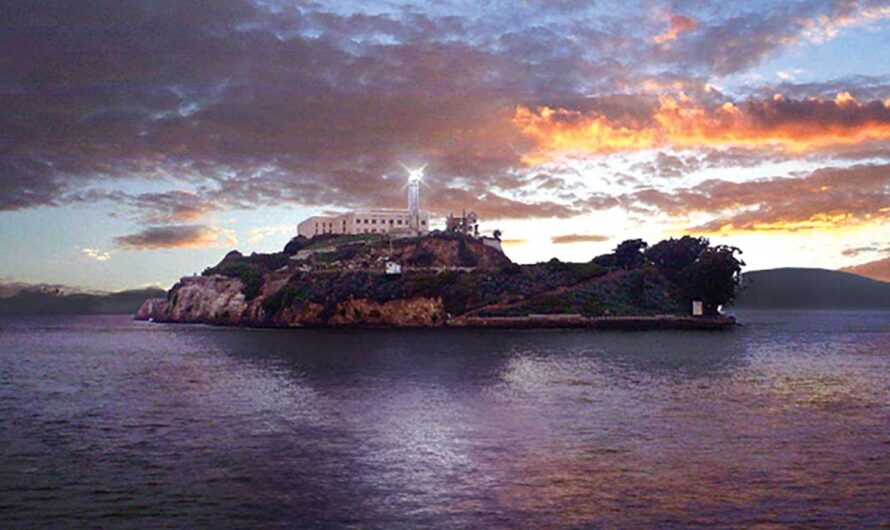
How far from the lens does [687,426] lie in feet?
127

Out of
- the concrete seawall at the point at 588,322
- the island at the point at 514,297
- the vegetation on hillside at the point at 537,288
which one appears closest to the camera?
the concrete seawall at the point at 588,322

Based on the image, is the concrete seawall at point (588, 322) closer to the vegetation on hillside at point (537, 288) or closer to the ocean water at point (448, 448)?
the vegetation on hillside at point (537, 288)

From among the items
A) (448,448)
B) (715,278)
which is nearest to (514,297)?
(715,278)

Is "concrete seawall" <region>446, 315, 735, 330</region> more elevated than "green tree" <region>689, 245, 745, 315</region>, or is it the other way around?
"green tree" <region>689, 245, 745, 315</region>

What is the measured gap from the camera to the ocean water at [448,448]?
23.7 metres

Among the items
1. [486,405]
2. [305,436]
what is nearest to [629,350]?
[486,405]

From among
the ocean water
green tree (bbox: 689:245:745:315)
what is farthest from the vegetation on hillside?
the ocean water

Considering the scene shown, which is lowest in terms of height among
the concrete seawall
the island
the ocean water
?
the ocean water

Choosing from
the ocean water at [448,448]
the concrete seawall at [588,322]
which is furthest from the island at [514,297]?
the ocean water at [448,448]

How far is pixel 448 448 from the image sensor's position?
3294cm

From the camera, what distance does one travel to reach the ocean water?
2372 centimetres

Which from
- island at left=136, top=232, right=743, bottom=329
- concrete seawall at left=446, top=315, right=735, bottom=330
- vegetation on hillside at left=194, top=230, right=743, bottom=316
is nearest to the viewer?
concrete seawall at left=446, top=315, right=735, bottom=330

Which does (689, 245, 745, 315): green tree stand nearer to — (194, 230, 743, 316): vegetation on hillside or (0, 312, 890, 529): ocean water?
(194, 230, 743, 316): vegetation on hillside

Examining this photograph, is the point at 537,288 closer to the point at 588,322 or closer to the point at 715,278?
the point at 588,322
